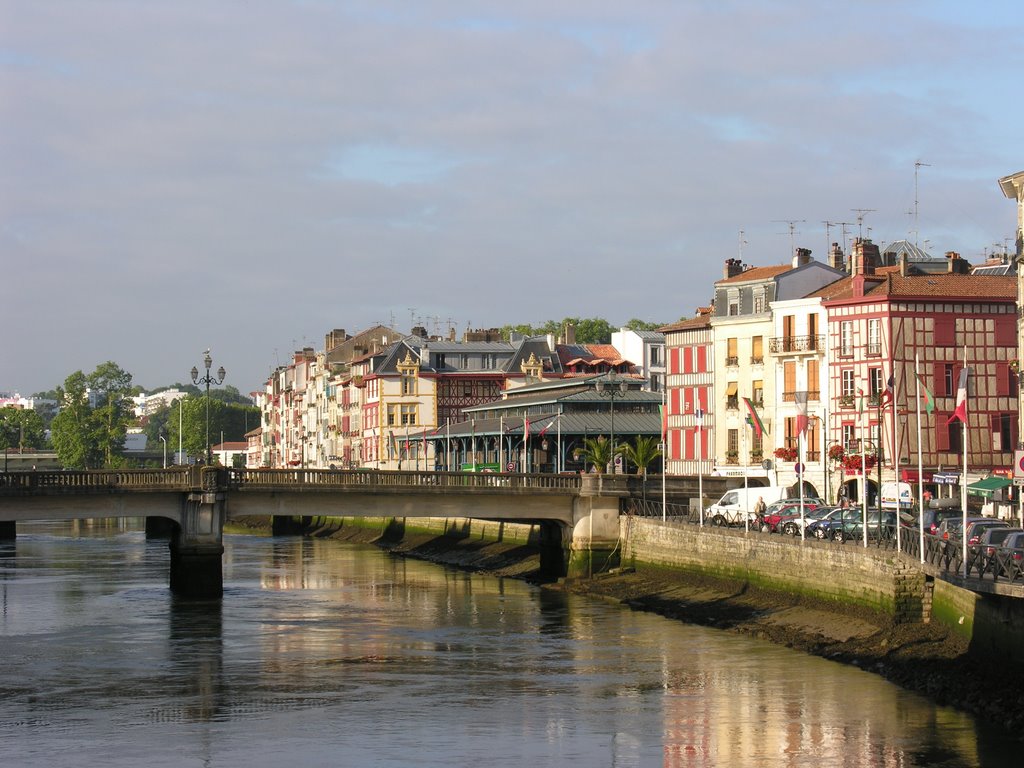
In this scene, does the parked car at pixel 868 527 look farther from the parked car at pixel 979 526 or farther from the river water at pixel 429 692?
the river water at pixel 429 692

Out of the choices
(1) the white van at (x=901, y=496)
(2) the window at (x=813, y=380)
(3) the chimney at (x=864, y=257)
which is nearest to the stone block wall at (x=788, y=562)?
(1) the white van at (x=901, y=496)

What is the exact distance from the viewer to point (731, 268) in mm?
105688

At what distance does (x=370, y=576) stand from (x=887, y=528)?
36319 millimetres

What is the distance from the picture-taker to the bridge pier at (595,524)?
8138 centimetres

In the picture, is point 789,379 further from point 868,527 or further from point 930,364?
point 868,527

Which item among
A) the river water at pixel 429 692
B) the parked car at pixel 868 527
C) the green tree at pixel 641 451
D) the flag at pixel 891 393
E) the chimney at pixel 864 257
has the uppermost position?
Result: the chimney at pixel 864 257

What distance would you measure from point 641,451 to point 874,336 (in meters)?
17.8

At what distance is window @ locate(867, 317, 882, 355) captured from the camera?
294 feet

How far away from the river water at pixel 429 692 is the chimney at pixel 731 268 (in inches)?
1454

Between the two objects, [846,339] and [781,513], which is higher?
[846,339]

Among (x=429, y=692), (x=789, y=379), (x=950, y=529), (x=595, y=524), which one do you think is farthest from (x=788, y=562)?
(x=789, y=379)

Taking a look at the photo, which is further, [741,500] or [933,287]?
[933,287]

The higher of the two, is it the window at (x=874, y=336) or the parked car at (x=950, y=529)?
the window at (x=874, y=336)

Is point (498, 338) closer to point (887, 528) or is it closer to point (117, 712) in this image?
point (887, 528)
